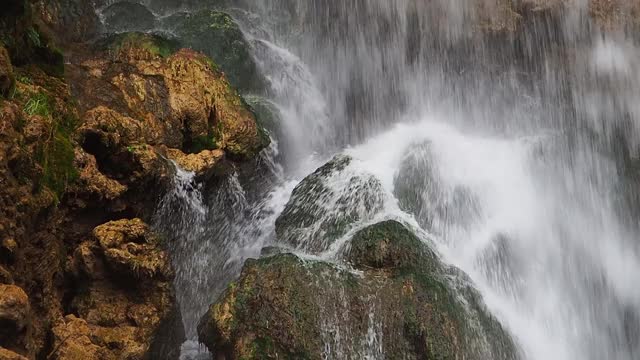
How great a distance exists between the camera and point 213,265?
9.16m

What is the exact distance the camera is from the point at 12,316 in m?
4.56

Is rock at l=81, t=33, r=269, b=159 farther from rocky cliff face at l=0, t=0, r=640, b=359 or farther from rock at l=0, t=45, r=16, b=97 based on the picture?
rock at l=0, t=45, r=16, b=97

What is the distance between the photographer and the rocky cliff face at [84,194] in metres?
5.75

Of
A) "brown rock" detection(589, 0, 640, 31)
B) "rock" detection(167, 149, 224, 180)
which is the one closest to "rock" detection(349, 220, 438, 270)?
"rock" detection(167, 149, 224, 180)

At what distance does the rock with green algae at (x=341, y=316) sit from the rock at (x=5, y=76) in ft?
11.4

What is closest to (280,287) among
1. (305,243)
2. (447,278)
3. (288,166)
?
(305,243)

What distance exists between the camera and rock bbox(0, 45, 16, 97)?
20.1ft

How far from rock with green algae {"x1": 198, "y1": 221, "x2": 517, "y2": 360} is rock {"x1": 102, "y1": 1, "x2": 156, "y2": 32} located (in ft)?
30.8

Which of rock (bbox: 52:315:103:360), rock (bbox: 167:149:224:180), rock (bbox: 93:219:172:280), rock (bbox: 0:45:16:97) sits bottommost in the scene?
rock (bbox: 52:315:103:360)

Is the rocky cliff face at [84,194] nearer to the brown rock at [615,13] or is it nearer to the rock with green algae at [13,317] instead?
the rock with green algae at [13,317]

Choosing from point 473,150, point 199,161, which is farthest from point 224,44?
point 473,150

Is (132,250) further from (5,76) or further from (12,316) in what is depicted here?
(5,76)

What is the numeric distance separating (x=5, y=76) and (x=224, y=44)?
7719 mm

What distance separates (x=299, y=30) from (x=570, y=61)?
7889 millimetres
